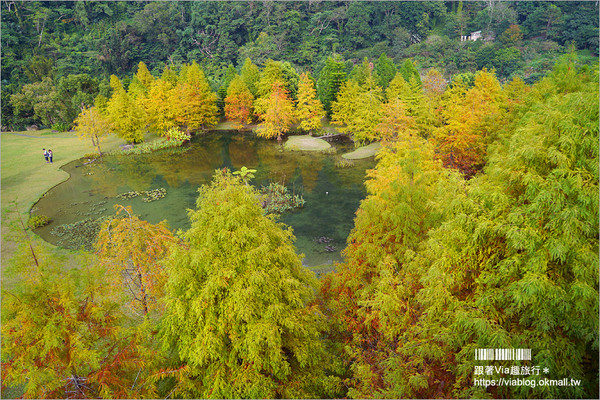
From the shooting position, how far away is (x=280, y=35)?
7775 cm

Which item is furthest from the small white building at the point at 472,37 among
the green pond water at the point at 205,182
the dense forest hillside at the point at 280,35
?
the green pond water at the point at 205,182

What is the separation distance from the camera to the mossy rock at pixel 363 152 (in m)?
35.2

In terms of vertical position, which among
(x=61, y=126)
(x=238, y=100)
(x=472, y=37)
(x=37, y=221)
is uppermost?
(x=472, y=37)

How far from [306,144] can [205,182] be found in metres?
14.0

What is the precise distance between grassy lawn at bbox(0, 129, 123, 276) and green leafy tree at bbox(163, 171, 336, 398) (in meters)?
13.5

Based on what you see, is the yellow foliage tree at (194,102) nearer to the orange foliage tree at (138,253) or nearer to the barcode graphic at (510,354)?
the orange foliage tree at (138,253)

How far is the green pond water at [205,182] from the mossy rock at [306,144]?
48.4 inches

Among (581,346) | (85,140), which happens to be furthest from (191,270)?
(85,140)

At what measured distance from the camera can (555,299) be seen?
6.16 metres

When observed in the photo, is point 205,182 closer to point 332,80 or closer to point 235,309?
point 235,309

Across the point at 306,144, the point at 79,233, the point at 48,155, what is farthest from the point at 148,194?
the point at 306,144

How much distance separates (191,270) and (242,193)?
222 cm

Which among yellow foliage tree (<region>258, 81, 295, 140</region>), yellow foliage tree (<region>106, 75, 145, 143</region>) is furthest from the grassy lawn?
yellow foliage tree (<region>258, 81, 295, 140</region>)

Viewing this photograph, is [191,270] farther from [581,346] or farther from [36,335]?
[581,346]
